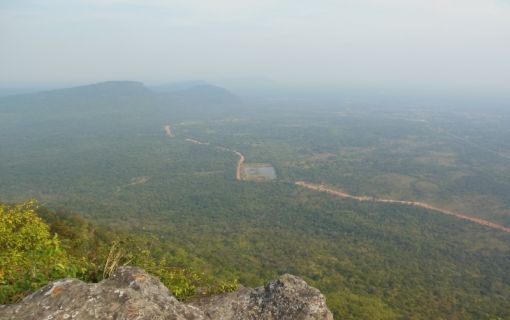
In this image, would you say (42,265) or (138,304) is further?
(42,265)

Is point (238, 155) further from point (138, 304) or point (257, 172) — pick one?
point (138, 304)

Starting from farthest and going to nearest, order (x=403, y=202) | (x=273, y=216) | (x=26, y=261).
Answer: (x=403, y=202), (x=273, y=216), (x=26, y=261)

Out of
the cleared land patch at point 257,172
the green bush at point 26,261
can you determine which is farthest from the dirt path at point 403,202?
the green bush at point 26,261

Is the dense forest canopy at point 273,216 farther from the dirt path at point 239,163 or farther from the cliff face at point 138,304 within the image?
the dirt path at point 239,163

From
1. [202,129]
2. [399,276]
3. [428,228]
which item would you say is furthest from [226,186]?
[202,129]

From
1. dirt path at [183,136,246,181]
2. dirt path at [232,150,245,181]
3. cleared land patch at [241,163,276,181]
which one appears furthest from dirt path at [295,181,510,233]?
dirt path at [183,136,246,181]

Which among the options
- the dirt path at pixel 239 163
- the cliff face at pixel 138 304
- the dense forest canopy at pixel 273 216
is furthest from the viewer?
the dirt path at pixel 239 163

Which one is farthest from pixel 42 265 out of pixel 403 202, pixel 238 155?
pixel 238 155

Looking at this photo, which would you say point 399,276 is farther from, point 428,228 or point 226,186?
point 226,186

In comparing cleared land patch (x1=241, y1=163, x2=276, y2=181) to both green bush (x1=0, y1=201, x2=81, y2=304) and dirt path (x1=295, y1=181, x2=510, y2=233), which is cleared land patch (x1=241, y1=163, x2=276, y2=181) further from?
green bush (x1=0, y1=201, x2=81, y2=304)
